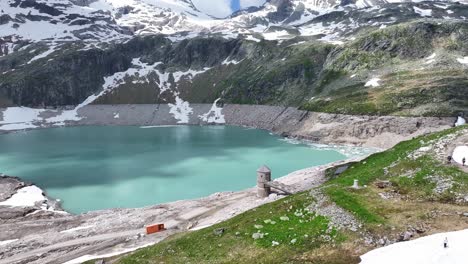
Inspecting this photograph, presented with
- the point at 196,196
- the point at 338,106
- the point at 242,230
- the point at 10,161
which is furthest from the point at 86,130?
the point at 242,230

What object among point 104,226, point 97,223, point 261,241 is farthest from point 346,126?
point 261,241

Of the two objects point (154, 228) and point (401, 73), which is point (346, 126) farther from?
point (154, 228)

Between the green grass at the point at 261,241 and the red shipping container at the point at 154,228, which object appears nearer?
the green grass at the point at 261,241

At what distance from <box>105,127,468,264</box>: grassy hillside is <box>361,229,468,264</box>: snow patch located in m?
1.17

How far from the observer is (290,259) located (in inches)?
1114

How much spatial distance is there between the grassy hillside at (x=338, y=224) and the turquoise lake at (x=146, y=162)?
42345 millimetres

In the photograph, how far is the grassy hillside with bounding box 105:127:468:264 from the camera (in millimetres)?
29172

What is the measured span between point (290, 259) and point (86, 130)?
568 feet

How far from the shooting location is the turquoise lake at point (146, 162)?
266 feet

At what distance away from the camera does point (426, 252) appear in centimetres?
2538

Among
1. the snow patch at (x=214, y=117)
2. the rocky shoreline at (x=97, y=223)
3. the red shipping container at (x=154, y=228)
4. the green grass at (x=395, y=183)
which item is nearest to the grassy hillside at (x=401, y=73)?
the snow patch at (x=214, y=117)

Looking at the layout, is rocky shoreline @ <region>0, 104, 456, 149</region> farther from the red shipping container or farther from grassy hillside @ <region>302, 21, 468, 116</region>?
the red shipping container

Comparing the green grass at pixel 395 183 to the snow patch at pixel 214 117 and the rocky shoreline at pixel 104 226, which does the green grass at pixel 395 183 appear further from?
the snow patch at pixel 214 117

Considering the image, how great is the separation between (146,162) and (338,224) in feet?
272
